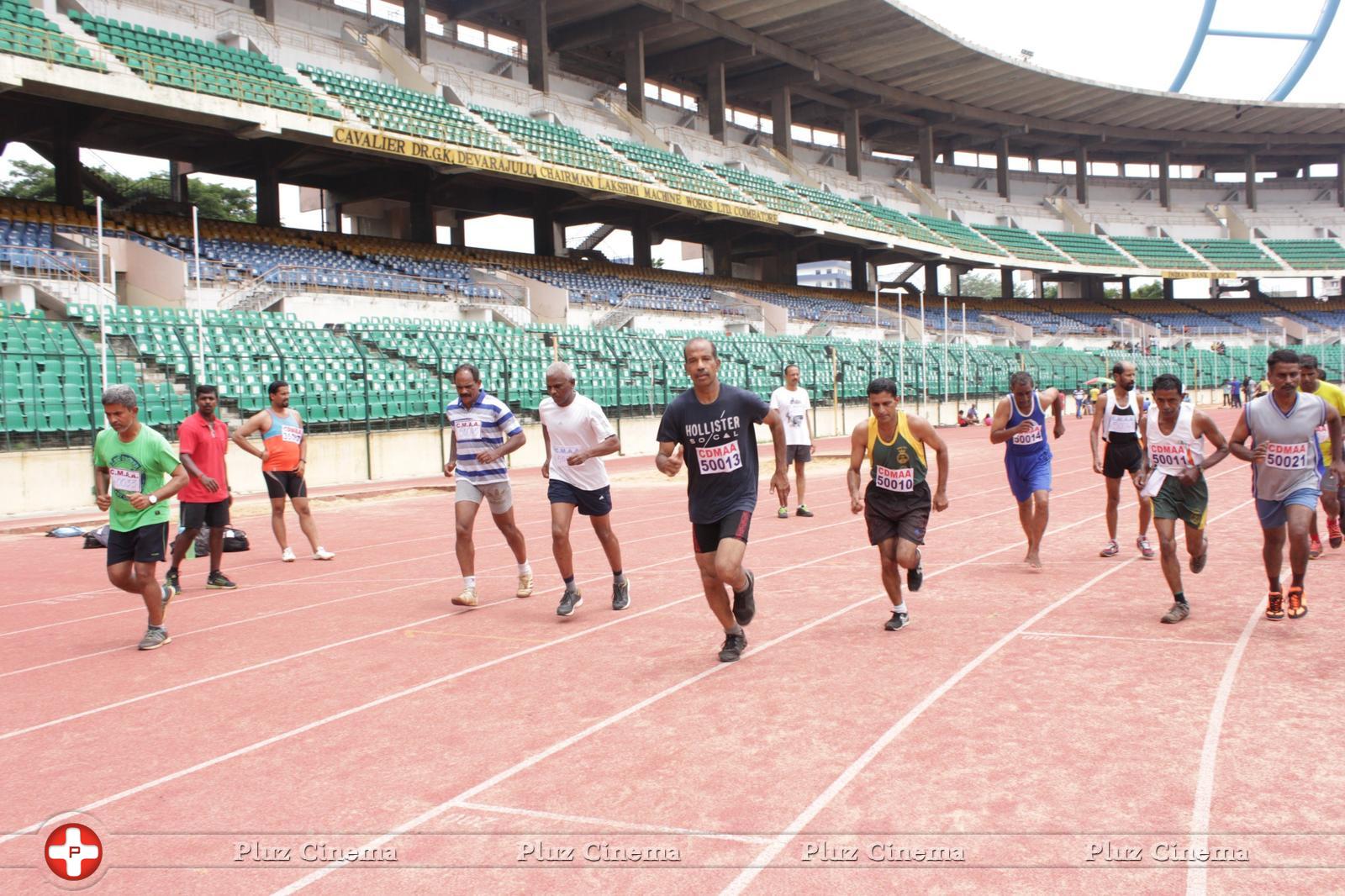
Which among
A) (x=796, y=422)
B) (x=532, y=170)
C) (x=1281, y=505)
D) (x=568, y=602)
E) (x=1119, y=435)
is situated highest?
(x=532, y=170)

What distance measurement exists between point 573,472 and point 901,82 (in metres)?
52.9

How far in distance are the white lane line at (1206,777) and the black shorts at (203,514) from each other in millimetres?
8405

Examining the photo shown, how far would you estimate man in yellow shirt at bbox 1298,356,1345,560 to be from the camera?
8.59 meters

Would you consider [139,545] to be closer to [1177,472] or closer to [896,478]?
[896,478]

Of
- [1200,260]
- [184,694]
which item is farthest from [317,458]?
[1200,260]

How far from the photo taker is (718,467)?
21.5ft

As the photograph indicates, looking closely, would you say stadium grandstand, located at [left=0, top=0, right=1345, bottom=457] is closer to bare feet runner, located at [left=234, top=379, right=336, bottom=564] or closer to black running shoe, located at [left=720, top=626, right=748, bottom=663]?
bare feet runner, located at [left=234, top=379, right=336, bottom=564]

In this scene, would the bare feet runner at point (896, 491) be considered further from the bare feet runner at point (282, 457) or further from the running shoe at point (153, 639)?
the bare feet runner at point (282, 457)

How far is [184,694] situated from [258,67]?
2815 cm

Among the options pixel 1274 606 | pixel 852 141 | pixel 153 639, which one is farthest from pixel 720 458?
pixel 852 141

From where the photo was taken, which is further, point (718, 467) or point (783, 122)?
point (783, 122)

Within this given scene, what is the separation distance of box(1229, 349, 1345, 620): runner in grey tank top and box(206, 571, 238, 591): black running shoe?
8.77 m

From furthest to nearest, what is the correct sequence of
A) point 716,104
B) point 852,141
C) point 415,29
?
point 852,141 → point 716,104 → point 415,29

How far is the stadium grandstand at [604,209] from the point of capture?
910 inches
